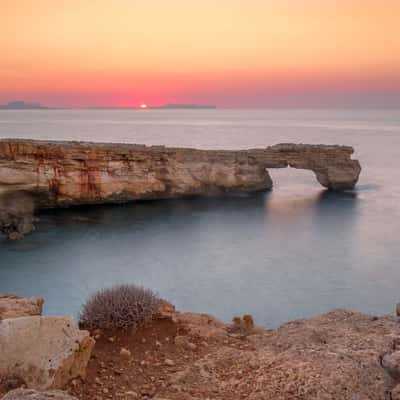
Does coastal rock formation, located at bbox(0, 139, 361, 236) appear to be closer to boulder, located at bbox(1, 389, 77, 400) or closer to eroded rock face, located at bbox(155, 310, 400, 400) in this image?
eroded rock face, located at bbox(155, 310, 400, 400)

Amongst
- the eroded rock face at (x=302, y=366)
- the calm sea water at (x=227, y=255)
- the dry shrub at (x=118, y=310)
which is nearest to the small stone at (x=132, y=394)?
the eroded rock face at (x=302, y=366)

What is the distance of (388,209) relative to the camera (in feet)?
88.7

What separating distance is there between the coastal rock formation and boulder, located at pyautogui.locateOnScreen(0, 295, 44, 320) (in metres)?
13.5

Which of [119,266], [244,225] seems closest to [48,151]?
[119,266]

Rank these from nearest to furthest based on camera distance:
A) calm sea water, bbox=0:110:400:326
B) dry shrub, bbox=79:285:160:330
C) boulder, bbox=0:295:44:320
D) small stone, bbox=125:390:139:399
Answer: small stone, bbox=125:390:139:399, dry shrub, bbox=79:285:160:330, boulder, bbox=0:295:44:320, calm sea water, bbox=0:110:400:326

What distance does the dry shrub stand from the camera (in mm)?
6875

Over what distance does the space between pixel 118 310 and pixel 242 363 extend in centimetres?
203

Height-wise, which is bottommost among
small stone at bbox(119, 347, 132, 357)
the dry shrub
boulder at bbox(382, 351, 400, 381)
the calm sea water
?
the calm sea water

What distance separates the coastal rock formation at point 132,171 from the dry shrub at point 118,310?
1485 cm

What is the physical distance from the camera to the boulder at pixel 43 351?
5.08 m

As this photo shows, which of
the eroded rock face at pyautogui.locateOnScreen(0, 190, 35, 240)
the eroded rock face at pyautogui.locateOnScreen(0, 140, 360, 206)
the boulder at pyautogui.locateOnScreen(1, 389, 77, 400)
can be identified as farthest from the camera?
the eroded rock face at pyautogui.locateOnScreen(0, 140, 360, 206)

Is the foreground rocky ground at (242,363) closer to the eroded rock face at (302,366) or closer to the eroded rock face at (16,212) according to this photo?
the eroded rock face at (302,366)

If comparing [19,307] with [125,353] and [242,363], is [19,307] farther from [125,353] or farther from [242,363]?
[242,363]

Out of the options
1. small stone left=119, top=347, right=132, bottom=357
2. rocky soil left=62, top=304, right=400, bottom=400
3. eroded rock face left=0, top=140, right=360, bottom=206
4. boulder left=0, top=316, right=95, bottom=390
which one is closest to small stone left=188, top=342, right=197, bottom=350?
rocky soil left=62, top=304, right=400, bottom=400
